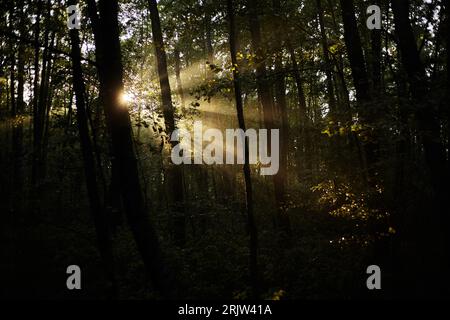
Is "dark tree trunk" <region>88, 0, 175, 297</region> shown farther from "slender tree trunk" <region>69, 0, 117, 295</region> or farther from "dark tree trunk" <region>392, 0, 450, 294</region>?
"dark tree trunk" <region>392, 0, 450, 294</region>

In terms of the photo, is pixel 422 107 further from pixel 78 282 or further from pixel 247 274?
pixel 78 282

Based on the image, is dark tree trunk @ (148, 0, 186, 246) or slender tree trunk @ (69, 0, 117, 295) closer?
slender tree trunk @ (69, 0, 117, 295)

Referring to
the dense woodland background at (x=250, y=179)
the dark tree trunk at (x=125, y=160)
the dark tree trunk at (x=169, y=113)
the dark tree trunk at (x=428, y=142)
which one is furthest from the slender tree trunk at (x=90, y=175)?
the dark tree trunk at (x=428, y=142)

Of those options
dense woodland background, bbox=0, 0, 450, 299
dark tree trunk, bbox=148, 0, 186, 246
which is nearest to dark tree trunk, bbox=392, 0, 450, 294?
dense woodland background, bbox=0, 0, 450, 299

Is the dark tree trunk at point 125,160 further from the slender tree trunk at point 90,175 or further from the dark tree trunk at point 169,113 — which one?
the dark tree trunk at point 169,113

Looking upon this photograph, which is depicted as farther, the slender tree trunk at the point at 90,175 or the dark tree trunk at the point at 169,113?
the dark tree trunk at the point at 169,113

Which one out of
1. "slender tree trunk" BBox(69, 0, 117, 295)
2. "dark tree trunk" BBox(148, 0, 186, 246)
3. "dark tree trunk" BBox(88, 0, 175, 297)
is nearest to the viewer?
"slender tree trunk" BBox(69, 0, 117, 295)

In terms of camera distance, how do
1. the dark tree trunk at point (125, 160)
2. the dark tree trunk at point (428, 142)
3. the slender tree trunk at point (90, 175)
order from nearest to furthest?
1. the dark tree trunk at point (428, 142)
2. the slender tree trunk at point (90, 175)
3. the dark tree trunk at point (125, 160)

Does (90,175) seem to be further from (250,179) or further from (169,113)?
(169,113)

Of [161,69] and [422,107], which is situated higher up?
[161,69]

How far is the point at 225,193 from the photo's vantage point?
23.7 m

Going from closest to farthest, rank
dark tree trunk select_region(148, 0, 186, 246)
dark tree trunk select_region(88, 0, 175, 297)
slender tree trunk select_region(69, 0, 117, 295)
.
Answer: slender tree trunk select_region(69, 0, 117, 295) → dark tree trunk select_region(88, 0, 175, 297) → dark tree trunk select_region(148, 0, 186, 246)
